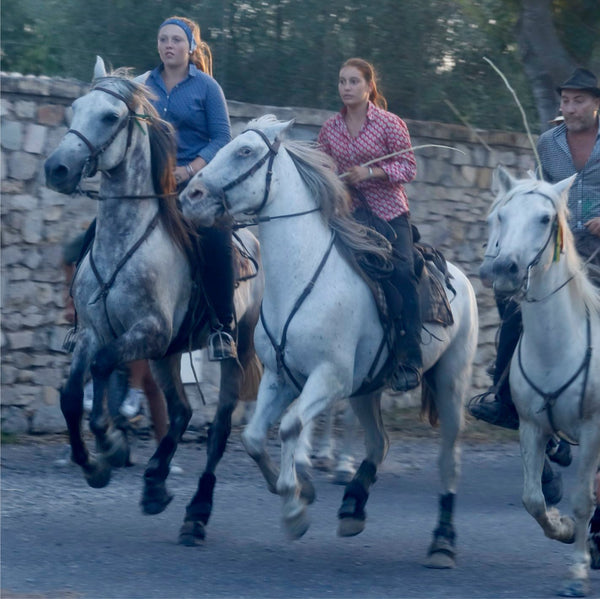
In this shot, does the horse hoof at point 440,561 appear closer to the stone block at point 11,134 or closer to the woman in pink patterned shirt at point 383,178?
the woman in pink patterned shirt at point 383,178

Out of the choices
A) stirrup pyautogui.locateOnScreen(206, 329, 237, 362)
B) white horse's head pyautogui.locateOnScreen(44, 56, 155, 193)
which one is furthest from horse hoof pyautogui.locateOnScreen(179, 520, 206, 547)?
white horse's head pyautogui.locateOnScreen(44, 56, 155, 193)

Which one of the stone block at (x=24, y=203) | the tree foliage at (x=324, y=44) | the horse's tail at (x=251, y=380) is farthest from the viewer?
the tree foliage at (x=324, y=44)

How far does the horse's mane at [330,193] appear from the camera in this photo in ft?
20.5

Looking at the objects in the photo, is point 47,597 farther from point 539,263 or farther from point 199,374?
point 199,374

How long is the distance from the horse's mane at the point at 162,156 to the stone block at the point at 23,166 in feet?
7.80

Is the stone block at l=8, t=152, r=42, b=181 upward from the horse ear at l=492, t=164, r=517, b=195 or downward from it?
downward

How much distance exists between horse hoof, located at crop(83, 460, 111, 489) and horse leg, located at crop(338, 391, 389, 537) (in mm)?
1365

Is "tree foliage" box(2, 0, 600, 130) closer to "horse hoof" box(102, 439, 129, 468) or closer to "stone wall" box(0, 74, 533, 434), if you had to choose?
"stone wall" box(0, 74, 533, 434)

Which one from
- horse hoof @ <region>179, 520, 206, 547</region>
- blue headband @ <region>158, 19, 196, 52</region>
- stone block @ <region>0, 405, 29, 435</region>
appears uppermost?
blue headband @ <region>158, 19, 196, 52</region>

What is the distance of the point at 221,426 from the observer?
23.1 ft

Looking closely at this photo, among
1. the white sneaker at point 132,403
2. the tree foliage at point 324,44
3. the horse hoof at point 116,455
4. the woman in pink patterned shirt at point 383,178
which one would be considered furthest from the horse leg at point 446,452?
the tree foliage at point 324,44

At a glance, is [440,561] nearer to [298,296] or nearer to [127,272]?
[298,296]

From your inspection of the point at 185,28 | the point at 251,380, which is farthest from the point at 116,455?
the point at 185,28

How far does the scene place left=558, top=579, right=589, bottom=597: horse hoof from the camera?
5.60 m
